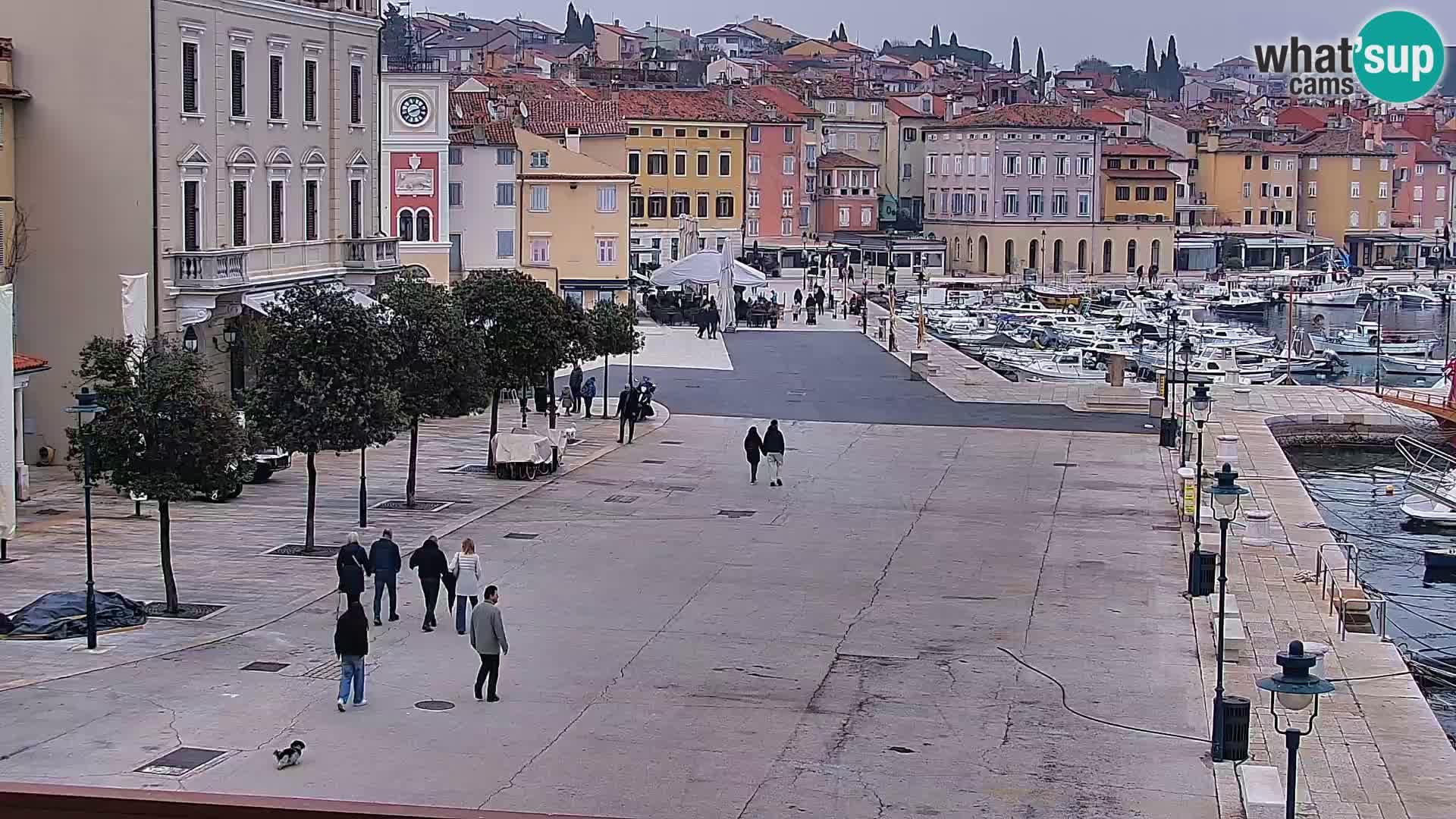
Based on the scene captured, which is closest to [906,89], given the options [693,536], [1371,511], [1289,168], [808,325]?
[1289,168]

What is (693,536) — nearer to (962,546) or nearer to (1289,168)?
(962,546)

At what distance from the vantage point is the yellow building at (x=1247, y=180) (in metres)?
145

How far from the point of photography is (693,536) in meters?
29.4

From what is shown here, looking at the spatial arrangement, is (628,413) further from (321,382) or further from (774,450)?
(321,382)

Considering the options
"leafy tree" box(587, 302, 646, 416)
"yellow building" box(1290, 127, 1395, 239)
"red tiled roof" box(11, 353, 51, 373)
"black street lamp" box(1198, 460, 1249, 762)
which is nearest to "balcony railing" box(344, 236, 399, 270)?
"leafy tree" box(587, 302, 646, 416)

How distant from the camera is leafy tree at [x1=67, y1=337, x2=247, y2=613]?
2175 centimetres

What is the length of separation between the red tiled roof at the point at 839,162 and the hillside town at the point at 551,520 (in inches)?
2209

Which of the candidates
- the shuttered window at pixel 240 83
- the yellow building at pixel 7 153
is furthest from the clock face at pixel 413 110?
the yellow building at pixel 7 153

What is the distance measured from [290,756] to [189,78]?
861 inches

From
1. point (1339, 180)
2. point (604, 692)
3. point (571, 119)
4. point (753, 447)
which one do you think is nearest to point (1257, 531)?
point (753, 447)

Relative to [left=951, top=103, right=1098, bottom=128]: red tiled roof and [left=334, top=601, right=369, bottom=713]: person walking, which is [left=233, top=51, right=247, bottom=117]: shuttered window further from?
[left=951, top=103, right=1098, bottom=128]: red tiled roof

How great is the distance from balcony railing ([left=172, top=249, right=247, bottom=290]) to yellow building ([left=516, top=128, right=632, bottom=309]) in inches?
1454

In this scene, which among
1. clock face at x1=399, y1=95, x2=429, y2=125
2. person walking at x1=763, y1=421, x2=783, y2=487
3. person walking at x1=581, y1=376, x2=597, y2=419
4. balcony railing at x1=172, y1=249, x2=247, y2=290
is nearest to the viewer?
balcony railing at x1=172, y1=249, x2=247, y2=290

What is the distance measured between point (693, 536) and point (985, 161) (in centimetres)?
9781
